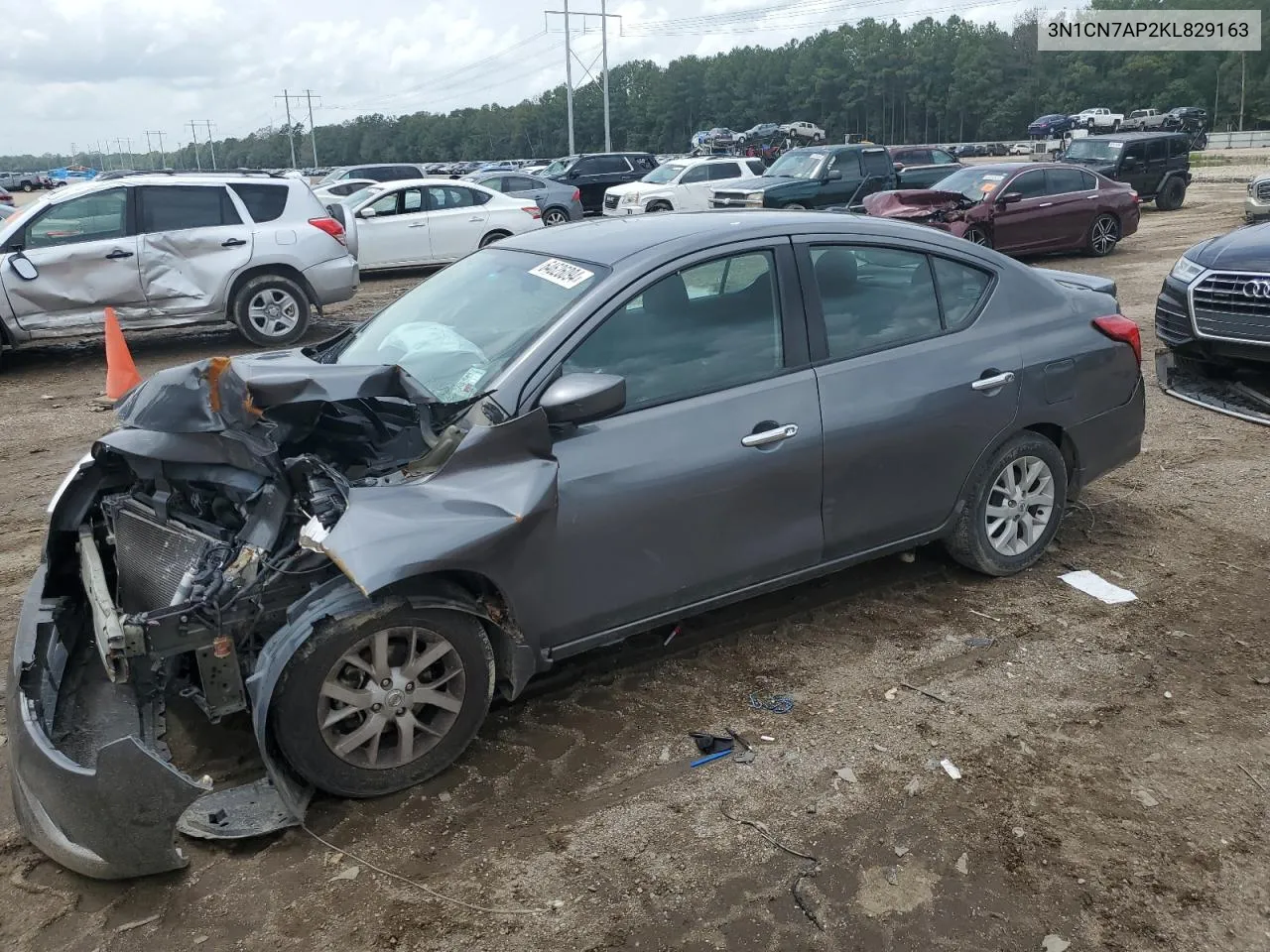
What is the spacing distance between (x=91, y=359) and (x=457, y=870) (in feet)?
32.5

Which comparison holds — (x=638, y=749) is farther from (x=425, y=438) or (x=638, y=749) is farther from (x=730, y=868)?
(x=425, y=438)

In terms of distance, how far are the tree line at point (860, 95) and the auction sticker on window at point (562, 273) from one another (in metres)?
85.6

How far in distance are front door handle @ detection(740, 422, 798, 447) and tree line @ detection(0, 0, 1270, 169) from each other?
8540 cm

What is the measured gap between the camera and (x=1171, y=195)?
934 inches

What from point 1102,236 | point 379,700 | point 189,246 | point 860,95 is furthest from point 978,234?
point 860,95

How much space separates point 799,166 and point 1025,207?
5.50 metres

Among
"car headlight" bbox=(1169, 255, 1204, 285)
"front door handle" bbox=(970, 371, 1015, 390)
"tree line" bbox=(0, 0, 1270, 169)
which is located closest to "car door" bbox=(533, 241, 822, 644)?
"front door handle" bbox=(970, 371, 1015, 390)

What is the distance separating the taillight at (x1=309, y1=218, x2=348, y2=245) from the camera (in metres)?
11.2

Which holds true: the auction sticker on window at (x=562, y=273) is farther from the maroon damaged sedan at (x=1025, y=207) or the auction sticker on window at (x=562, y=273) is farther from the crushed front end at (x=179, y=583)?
the maroon damaged sedan at (x=1025, y=207)

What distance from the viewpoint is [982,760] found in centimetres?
351

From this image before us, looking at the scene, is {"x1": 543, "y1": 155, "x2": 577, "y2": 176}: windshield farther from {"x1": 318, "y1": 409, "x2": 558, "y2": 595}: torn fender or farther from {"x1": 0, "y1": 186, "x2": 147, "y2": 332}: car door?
{"x1": 318, "y1": 409, "x2": 558, "y2": 595}: torn fender

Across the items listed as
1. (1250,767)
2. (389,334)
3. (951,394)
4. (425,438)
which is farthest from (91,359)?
(1250,767)

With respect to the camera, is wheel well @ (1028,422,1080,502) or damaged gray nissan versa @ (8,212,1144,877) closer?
damaged gray nissan versa @ (8,212,1144,877)

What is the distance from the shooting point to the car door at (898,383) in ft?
13.3
